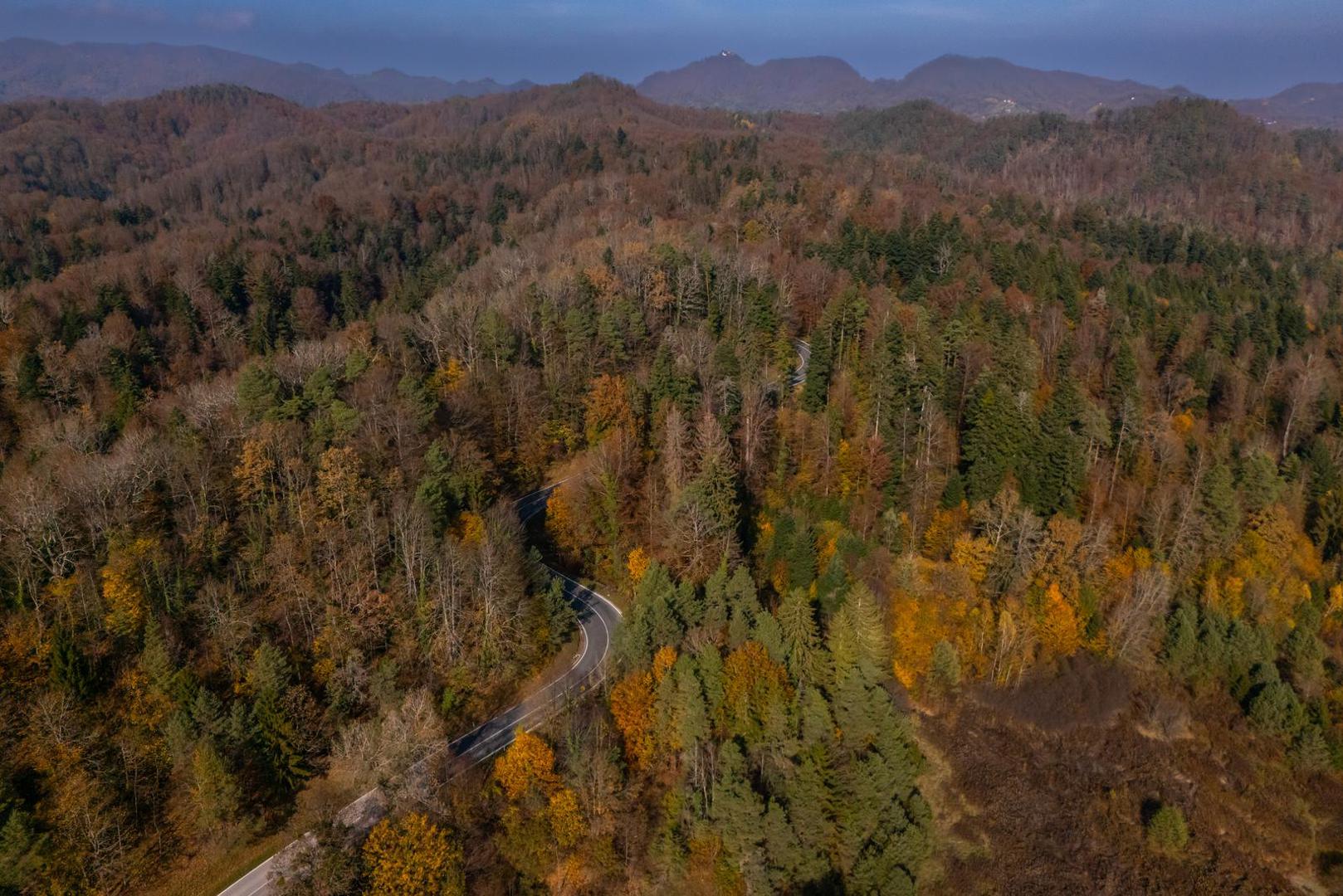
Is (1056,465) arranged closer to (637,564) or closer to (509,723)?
(637,564)

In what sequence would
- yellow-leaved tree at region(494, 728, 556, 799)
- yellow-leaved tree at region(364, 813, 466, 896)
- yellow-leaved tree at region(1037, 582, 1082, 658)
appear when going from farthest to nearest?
yellow-leaved tree at region(1037, 582, 1082, 658)
yellow-leaved tree at region(494, 728, 556, 799)
yellow-leaved tree at region(364, 813, 466, 896)

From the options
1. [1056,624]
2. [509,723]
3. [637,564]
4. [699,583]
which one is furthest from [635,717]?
[1056,624]

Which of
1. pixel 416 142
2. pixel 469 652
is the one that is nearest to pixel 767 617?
pixel 469 652

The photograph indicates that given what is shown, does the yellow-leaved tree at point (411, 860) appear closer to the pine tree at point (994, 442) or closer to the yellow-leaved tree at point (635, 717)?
the yellow-leaved tree at point (635, 717)

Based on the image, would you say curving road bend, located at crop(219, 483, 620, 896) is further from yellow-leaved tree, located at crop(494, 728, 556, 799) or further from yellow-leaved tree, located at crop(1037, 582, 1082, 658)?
yellow-leaved tree, located at crop(1037, 582, 1082, 658)

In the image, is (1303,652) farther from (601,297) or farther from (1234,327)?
(601,297)

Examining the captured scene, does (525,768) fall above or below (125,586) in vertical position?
below

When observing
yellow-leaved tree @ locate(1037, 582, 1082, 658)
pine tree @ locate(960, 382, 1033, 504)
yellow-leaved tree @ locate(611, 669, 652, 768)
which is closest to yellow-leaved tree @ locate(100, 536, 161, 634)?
yellow-leaved tree @ locate(611, 669, 652, 768)
